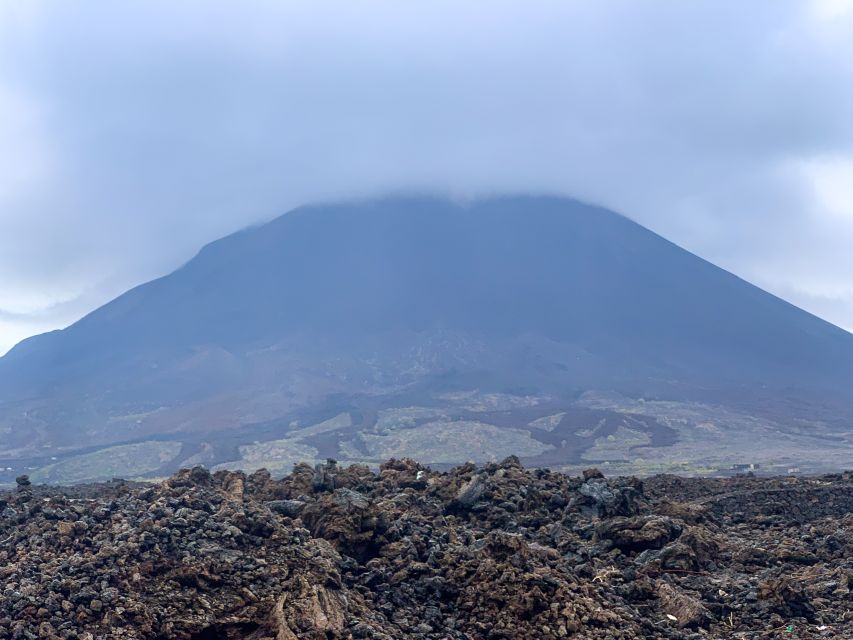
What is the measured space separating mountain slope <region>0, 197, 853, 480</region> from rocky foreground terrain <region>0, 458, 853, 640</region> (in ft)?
264

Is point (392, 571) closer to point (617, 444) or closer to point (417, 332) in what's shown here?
point (617, 444)

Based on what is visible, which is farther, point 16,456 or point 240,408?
point 240,408

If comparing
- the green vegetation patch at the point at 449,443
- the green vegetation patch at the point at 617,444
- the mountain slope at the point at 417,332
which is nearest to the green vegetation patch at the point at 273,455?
the green vegetation patch at the point at 449,443

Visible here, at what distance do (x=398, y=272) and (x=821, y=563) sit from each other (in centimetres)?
16090

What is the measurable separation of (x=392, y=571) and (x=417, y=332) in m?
132

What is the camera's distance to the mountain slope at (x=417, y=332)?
379 feet

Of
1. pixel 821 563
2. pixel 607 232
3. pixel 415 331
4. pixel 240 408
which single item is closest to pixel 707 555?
pixel 821 563

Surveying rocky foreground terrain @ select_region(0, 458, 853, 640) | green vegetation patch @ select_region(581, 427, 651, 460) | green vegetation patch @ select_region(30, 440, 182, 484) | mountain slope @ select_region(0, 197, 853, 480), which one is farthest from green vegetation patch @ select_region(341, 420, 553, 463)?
rocky foreground terrain @ select_region(0, 458, 853, 640)

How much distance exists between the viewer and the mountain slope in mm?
115562

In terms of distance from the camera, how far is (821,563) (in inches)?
564

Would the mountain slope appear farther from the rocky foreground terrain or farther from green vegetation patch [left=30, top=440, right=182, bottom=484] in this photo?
the rocky foreground terrain

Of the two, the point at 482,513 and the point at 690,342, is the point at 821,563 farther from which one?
the point at 690,342

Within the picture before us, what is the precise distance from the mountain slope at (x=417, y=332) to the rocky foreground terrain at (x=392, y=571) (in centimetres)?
8038

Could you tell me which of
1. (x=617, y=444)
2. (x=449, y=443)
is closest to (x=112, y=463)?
(x=449, y=443)
